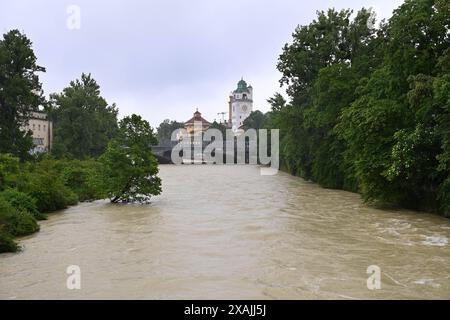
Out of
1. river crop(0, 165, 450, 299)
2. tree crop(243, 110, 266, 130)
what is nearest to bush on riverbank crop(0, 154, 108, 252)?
river crop(0, 165, 450, 299)

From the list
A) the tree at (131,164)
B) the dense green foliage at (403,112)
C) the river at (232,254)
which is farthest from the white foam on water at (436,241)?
the tree at (131,164)

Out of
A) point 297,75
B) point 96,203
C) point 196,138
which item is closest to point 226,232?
point 96,203

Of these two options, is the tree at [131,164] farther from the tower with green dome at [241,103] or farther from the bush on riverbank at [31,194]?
the tower with green dome at [241,103]

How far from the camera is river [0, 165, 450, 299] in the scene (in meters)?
11.4

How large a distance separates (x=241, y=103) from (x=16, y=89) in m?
144

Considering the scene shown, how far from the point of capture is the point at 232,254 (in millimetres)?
15039

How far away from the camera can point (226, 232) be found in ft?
62.0

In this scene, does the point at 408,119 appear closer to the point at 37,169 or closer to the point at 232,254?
the point at 232,254

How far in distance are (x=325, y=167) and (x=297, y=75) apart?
9.64 meters

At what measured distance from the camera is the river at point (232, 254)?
11.4 meters

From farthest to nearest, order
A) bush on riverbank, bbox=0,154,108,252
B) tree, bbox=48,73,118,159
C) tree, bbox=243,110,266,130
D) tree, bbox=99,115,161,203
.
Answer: tree, bbox=243,110,266,130 → tree, bbox=48,73,118,159 → tree, bbox=99,115,161,203 → bush on riverbank, bbox=0,154,108,252

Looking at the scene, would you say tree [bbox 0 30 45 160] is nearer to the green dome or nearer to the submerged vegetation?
the submerged vegetation

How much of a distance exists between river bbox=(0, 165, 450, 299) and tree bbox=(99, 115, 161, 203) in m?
2.86
